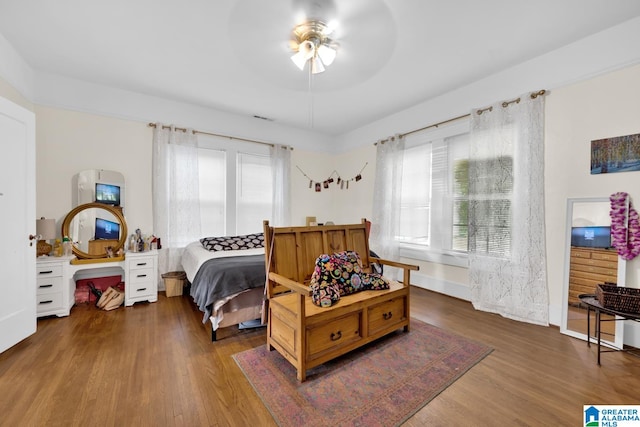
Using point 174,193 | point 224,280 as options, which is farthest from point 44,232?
point 224,280

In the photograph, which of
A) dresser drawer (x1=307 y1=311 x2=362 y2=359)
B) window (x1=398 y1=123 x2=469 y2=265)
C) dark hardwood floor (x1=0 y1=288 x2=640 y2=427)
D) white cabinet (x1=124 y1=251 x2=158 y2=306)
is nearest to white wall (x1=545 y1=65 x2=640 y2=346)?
dark hardwood floor (x1=0 y1=288 x2=640 y2=427)

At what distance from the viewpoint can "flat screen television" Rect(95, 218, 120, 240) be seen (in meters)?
3.38

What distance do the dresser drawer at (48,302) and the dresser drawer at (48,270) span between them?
8.4 inches

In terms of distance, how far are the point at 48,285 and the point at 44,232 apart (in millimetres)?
584

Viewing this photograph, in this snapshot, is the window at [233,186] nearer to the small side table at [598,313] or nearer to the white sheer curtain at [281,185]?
the white sheer curtain at [281,185]

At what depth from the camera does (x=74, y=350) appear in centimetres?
219

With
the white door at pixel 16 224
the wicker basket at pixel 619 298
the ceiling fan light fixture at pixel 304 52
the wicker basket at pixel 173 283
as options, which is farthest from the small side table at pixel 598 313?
the white door at pixel 16 224

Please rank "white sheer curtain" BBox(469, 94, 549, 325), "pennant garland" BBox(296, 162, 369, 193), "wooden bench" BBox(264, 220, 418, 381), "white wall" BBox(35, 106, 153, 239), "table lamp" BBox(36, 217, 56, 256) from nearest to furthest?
"wooden bench" BBox(264, 220, 418, 381)
"white sheer curtain" BBox(469, 94, 549, 325)
"table lamp" BBox(36, 217, 56, 256)
"white wall" BBox(35, 106, 153, 239)
"pennant garland" BBox(296, 162, 369, 193)

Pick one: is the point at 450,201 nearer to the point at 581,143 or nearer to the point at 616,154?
the point at 581,143

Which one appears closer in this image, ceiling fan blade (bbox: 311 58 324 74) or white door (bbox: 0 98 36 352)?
white door (bbox: 0 98 36 352)

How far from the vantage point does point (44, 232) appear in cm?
288

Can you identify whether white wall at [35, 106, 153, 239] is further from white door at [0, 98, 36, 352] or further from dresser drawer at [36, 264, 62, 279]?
white door at [0, 98, 36, 352]

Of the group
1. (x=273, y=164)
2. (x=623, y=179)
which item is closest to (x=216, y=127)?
(x=273, y=164)

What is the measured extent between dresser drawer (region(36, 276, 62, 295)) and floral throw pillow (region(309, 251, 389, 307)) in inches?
113
